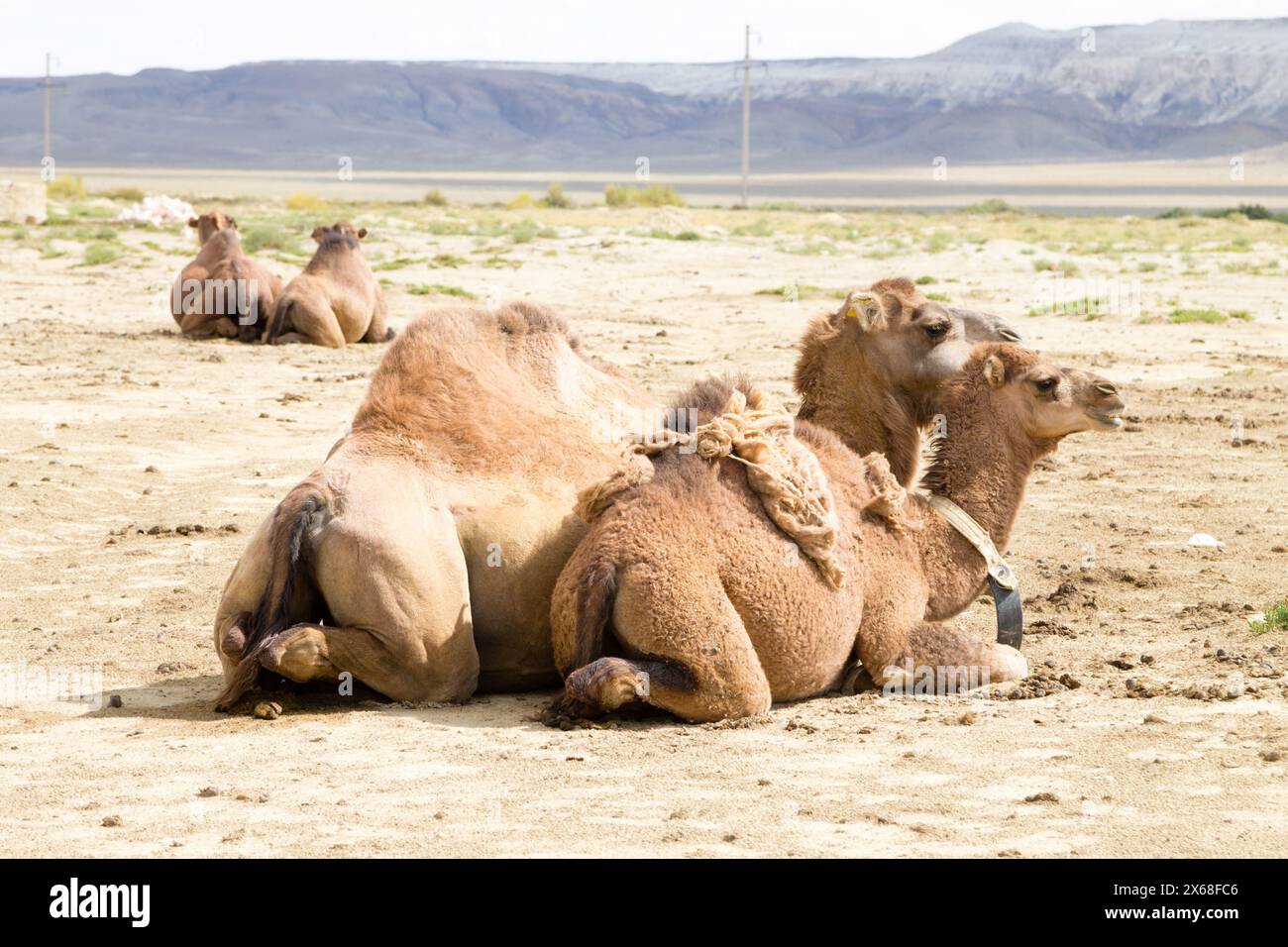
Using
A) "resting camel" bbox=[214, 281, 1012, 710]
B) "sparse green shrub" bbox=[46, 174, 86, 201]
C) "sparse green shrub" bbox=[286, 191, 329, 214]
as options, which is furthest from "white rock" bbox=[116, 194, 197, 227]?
"resting camel" bbox=[214, 281, 1012, 710]

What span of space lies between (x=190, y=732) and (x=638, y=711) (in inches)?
61.3

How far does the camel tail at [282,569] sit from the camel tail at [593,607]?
0.95 m

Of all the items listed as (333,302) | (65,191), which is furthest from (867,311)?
(65,191)

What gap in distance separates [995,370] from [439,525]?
88.2 inches

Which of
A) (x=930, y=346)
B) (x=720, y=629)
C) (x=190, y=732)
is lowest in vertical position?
(x=190, y=732)

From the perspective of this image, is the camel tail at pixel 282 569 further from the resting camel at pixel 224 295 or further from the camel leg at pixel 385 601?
the resting camel at pixel 224 295

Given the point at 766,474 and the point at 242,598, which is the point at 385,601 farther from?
the point at 766,474

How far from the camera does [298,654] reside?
615cm

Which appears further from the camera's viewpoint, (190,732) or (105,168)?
(105,168)

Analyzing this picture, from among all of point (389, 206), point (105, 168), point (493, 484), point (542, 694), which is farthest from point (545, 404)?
point (105, 168)

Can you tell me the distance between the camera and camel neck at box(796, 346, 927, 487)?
7188 millimetres
